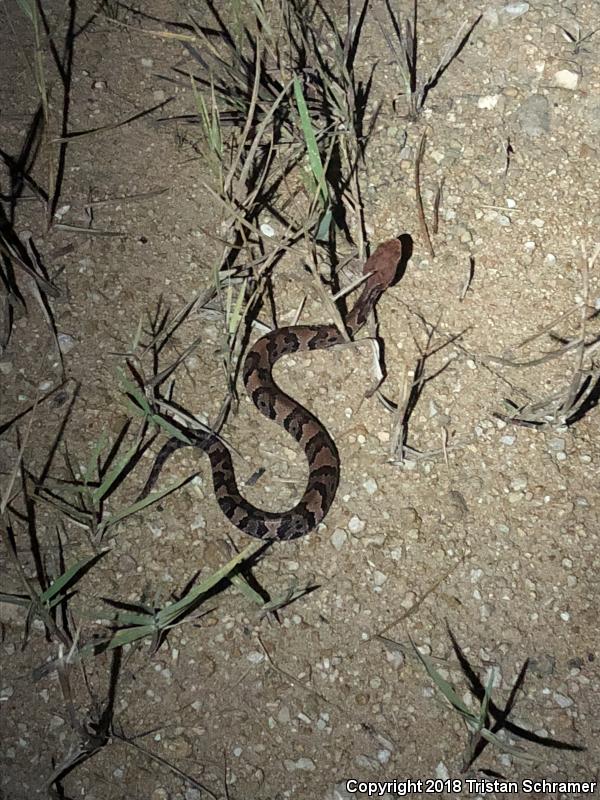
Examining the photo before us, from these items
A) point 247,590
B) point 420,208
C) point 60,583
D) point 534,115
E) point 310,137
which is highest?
point 534,115

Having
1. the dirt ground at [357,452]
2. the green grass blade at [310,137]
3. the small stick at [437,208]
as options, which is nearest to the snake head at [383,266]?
the dirt ground at [357,452]

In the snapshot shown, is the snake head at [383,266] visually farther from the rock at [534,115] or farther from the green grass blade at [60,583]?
the green grass blade at [60,583]

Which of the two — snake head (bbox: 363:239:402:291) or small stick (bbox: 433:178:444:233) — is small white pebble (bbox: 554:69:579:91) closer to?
small stick (bbox: 433:178:444:233)

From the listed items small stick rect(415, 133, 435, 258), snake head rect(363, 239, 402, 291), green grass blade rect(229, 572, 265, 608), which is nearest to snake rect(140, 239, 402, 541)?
snake head rect(363, 239, 402, 291)

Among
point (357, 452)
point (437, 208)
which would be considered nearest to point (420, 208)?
point (437, 208)

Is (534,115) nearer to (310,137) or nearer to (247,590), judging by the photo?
(310,137)

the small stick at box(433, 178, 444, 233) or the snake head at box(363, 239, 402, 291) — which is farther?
the small stick at box(433, 178, 444, 233)

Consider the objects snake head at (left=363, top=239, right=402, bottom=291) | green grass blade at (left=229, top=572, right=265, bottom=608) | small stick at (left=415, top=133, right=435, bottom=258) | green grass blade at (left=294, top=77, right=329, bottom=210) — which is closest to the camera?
green grass blade at (left=229, top=572, right=265, bottom=608)

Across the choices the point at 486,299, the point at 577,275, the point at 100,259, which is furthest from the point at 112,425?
the point at 577,275
